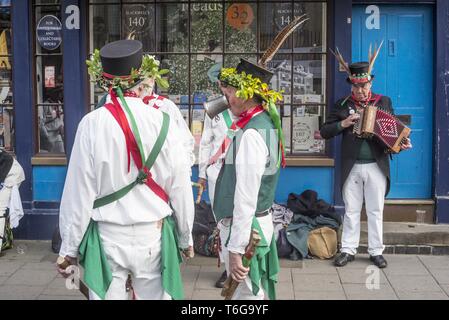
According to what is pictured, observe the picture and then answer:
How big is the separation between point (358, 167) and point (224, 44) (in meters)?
2.09

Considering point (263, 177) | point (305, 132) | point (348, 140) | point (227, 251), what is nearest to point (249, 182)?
point (263, 177)

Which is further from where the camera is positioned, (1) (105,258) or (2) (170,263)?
(2) (170,263)

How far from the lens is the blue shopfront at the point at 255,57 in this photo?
7.77 meters

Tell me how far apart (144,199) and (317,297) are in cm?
257

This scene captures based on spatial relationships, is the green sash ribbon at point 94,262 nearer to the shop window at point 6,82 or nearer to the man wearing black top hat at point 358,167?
the man wearing black top hat at point 358,167

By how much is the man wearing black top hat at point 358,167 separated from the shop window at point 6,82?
11.9 ft

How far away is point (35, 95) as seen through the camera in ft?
26.5

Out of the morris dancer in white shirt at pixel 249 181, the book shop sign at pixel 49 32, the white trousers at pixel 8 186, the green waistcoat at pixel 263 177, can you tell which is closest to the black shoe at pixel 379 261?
the morris dancer in white shirt at pixel 249 181

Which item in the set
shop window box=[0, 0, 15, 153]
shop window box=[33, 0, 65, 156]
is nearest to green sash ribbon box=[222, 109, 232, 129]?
shop window box=[33, 0, 65, 156]

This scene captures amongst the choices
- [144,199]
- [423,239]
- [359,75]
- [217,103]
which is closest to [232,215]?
[144,199]

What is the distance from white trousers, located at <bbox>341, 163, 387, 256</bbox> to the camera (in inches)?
275

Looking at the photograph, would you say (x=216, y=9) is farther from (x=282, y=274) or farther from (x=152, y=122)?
(x=152, y=122)

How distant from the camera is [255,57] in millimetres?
7918

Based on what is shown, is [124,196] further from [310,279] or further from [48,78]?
[48,78]
